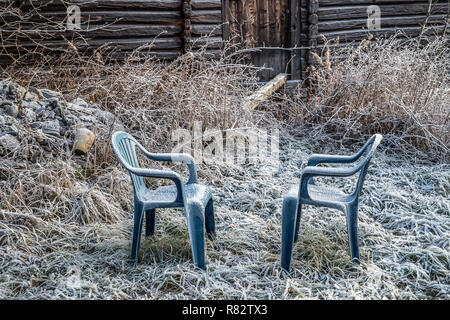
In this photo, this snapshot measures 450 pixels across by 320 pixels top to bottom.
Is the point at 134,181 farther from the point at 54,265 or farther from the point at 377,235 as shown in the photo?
the point at 377,235

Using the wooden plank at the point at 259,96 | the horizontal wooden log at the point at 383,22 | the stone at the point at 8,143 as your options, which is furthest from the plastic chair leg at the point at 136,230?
the horizontal wooden log at the point at 383,22

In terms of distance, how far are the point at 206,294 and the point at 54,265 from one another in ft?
3.65

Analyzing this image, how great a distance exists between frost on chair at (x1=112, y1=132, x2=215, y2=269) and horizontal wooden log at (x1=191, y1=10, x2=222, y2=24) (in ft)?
18.8

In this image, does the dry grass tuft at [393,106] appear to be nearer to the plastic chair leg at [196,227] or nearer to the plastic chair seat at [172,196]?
the plastic chair seat at [172,196]

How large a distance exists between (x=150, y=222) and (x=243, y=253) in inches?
29.5

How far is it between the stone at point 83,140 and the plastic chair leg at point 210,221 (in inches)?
65.2

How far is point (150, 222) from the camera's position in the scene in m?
3.78

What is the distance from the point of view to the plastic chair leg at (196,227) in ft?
10.5

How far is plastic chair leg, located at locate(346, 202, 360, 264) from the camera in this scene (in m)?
3.17

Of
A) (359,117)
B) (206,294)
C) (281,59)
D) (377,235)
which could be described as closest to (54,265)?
(206,294)

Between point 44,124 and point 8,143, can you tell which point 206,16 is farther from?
point 8,143

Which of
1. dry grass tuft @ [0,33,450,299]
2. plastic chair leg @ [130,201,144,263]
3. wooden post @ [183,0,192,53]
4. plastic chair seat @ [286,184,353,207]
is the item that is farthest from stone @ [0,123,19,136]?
wooden post @ [183,0,192,53]

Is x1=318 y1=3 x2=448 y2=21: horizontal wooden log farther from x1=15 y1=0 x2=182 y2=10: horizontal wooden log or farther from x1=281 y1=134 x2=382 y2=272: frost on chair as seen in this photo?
x1=281 y1=134 x2=382 y2=272: frost on chair

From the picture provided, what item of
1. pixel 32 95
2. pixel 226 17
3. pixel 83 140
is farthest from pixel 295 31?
pixel 83 140
